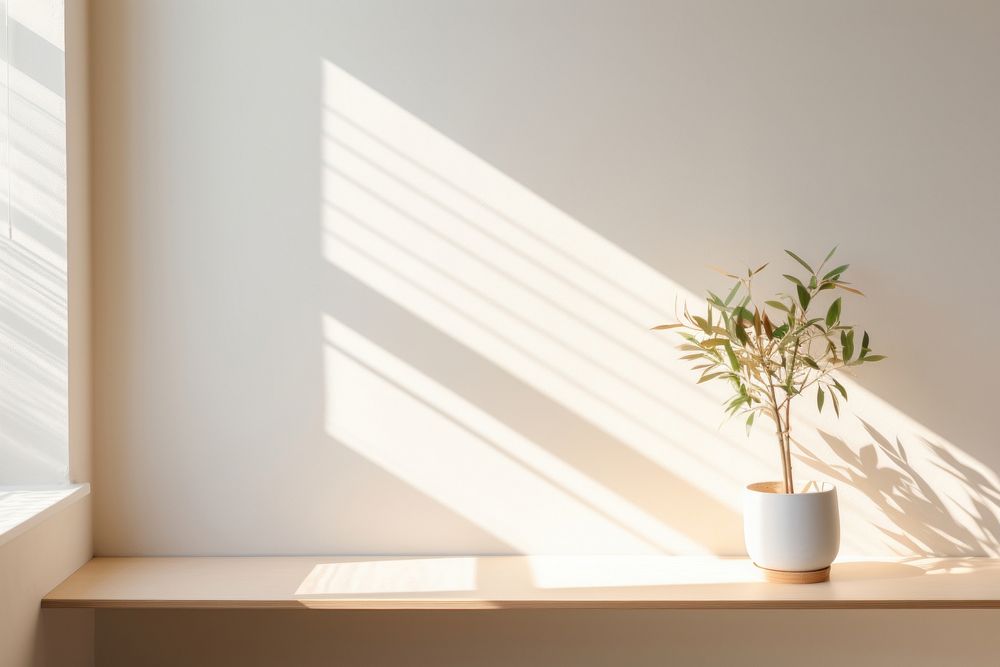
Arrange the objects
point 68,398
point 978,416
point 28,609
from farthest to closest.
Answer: point 978,416
point 68,398
point 28,609

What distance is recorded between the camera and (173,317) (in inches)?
89.9

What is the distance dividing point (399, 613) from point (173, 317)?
1.01 meters

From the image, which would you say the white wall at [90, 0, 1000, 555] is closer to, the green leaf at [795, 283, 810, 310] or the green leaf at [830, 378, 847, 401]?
the green leaf at [830, 378, 847, 401]

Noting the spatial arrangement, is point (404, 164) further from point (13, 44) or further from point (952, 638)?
point (952, 638)

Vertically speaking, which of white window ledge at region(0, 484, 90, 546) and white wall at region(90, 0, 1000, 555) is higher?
white wall at region(90, 0, 1000, 555)

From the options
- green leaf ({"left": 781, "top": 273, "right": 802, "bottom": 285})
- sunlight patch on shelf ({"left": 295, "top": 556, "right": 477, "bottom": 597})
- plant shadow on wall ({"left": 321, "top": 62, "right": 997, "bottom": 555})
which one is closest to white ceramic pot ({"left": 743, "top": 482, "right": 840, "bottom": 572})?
plant shadow on wall ({"left": 321, "top": 62, "right": 997, "bottom": 555})

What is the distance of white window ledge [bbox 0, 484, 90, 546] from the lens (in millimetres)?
1797

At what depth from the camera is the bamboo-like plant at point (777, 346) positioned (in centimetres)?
208

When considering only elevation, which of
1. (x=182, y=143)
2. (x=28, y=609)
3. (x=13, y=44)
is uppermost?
(x=13, y=44)

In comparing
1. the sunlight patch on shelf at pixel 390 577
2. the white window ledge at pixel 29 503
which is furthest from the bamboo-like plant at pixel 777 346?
the white window ledge at pixel 29 503

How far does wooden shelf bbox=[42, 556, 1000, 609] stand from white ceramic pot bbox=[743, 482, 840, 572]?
0.06 meters

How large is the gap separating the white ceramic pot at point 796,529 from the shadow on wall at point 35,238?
68.2 inches

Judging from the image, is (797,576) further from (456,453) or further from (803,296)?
(456,453)

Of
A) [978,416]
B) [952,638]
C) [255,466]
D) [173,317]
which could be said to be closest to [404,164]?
[173,317]
